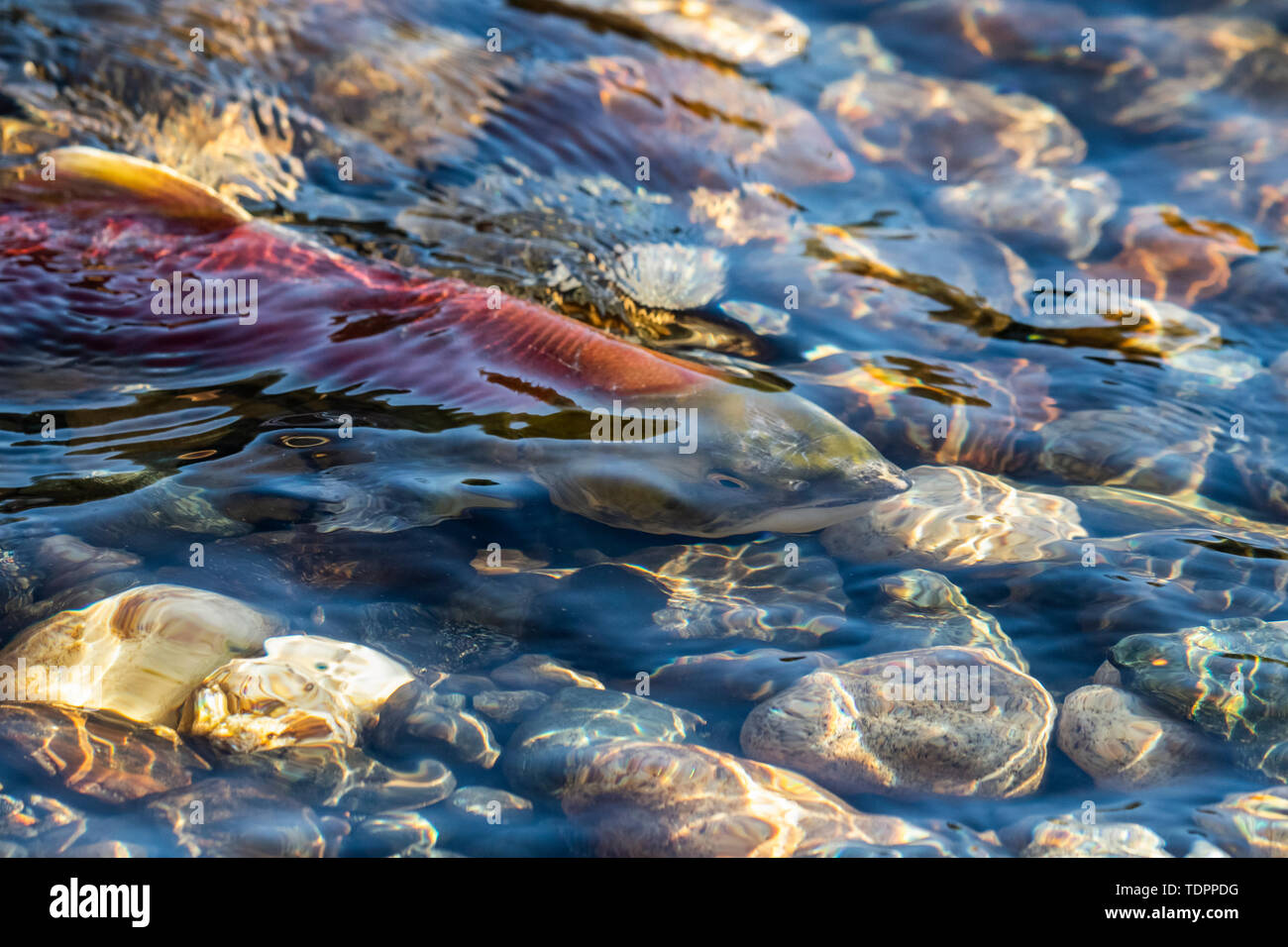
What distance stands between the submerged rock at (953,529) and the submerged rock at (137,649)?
1.78 meters

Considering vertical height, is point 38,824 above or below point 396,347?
below

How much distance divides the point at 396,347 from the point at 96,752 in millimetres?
A: 1817

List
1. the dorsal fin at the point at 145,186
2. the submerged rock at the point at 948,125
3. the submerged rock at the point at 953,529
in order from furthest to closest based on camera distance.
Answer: the submerged rock at the point at 948,125, the dorsal fin at the point at 145,186, the submerged rock at the point at 953,529

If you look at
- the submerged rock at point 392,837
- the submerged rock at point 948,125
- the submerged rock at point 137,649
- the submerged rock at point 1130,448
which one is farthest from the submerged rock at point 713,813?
the submerged rock at point 948,125

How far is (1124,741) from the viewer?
261 cm

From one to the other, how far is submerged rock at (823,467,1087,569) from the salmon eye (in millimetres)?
334

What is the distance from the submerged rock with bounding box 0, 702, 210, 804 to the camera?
2.44 metres

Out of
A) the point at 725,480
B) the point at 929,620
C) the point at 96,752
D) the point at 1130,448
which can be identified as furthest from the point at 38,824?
the point at 1130,448

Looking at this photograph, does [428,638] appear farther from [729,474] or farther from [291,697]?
[729,474]

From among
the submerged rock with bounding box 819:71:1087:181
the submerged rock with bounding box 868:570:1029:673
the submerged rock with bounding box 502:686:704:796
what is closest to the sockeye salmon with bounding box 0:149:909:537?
the submerged rock with bounding box 868:570:1029:673

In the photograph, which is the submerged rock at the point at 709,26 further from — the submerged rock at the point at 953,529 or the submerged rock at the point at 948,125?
the submerged rock at the point at 953,529

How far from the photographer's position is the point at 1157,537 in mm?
3312

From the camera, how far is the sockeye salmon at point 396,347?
10.7ft

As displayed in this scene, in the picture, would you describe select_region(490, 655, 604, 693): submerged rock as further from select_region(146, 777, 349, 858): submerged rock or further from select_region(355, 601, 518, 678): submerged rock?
select_region(146, 777, 349, 858): submerged rock
